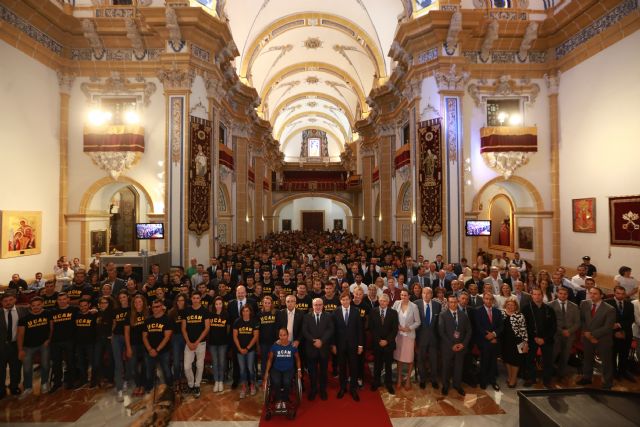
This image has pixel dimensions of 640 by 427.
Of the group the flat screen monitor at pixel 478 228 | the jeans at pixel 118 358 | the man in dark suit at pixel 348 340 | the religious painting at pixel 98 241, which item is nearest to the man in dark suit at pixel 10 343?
the jeans at pixel 118 358

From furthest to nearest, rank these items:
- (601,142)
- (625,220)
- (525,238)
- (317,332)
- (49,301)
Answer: (525,238), (601,142), (625,220), (49,301), (317,332)

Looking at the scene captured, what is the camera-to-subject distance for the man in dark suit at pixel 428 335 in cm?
564

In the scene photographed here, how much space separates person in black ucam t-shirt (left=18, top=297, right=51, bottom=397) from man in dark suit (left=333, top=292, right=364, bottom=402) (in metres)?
4.46

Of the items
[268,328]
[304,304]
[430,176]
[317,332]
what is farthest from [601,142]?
[268,328]

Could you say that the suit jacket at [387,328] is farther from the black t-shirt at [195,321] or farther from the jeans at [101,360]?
the jeans at [101,360]

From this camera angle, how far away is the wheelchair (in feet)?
15.7

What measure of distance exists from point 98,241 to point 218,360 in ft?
33.6

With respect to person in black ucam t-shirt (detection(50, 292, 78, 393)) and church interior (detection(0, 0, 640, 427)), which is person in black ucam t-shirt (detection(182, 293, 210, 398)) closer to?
person in black ucam t-shirt (detection(50, 292, 78, 393))

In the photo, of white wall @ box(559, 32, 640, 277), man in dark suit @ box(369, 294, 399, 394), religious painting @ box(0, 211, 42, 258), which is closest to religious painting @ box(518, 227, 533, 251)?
white wall @ box(559, 32, 640, 277)

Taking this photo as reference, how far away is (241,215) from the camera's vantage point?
17.8 metres

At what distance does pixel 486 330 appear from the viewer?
5.52 metres

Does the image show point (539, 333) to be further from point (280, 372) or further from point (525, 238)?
point (525, 238)

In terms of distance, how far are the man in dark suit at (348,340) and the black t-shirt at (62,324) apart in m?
4.13

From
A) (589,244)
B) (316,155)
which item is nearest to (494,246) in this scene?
(589,244)
